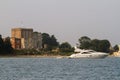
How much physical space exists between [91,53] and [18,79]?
125067 mm

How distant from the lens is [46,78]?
223ft

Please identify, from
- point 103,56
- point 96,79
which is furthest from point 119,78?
point 103,56

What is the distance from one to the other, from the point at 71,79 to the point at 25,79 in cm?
583

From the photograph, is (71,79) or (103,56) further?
(103,56)

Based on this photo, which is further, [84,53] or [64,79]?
[84,53]

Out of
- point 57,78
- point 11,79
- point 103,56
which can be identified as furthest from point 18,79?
point 103,56

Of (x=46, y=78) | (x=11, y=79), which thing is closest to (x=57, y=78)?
(x=46, y=78)

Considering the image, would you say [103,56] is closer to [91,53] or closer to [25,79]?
[91,53]

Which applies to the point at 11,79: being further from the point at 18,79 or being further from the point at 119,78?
the point at 119,78

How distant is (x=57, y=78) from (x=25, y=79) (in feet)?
14.3

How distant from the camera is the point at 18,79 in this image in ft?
218

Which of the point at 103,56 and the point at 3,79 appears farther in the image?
the point at 103,56

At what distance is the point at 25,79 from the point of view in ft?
217

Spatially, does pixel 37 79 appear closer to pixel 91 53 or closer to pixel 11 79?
pixel 11 79
